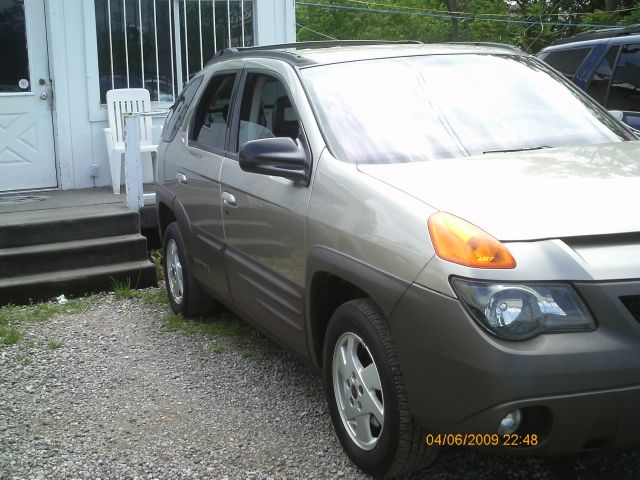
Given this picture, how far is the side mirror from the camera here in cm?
383

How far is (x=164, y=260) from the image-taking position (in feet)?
20.7

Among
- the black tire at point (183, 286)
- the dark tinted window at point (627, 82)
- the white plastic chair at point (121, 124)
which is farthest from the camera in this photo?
the white plastic chair at point (121, 124)

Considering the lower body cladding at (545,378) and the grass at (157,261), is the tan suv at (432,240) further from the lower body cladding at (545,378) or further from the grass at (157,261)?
the grass at (157,261)

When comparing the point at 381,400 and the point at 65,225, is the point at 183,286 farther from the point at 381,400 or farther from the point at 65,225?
the point at 381,400

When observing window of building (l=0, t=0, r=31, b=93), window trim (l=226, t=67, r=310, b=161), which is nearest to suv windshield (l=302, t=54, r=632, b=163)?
window trim (l=226, t=67, r=310, b=161)

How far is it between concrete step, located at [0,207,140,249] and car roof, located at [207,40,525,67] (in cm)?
280

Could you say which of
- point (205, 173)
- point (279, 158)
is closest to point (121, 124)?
point (205, 173)

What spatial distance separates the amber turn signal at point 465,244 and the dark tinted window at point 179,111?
10.7ft

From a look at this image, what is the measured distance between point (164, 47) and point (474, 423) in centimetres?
749

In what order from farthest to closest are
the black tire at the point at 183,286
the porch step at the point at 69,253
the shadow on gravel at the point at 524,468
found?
the porch step at the point at 69,253 → the black tire at the point at 183,286 → the shadow on gravel at the point at 524,468

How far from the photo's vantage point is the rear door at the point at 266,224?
3924 millimetres

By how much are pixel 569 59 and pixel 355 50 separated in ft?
14.0

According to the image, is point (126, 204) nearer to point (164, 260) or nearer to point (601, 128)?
point (164, 260)

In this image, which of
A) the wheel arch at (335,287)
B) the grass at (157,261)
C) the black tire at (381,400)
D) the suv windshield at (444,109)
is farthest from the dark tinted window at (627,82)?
the black tire at (381,400)
